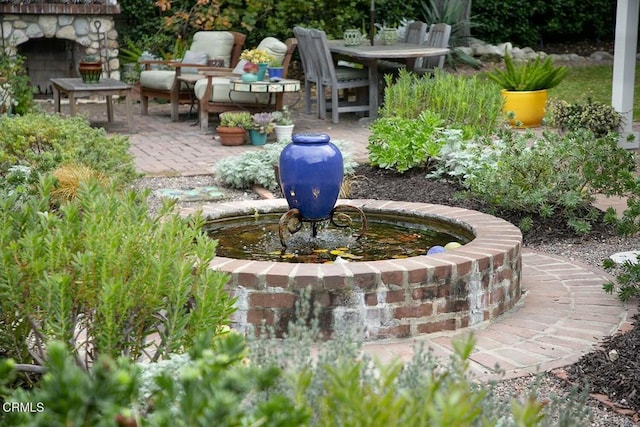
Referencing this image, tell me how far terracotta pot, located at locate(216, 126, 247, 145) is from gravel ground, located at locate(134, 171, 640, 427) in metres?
1.55

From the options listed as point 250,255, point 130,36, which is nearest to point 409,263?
point 250,255

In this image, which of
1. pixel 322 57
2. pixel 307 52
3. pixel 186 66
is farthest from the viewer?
pixel 307 52

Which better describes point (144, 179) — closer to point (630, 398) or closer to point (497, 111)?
point (497, 111)

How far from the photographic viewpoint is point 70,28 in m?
12.8

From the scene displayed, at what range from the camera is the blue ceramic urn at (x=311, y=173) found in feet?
15.3

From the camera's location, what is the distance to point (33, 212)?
3.07 meters

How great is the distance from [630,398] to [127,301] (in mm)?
1891

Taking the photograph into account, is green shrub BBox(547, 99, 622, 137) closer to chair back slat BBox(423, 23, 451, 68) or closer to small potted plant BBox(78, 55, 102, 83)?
chair back slat BBox(423, 23, 451, 68)

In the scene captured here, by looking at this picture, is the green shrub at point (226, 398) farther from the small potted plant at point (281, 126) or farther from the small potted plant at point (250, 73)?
the small potted plant at point (250, 73)

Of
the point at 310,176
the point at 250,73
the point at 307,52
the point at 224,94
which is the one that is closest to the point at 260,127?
the point at 250,73

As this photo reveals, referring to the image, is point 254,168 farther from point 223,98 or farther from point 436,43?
point 436,43

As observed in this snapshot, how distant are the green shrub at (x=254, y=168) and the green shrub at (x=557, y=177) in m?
1.43

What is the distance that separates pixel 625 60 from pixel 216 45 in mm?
5560
